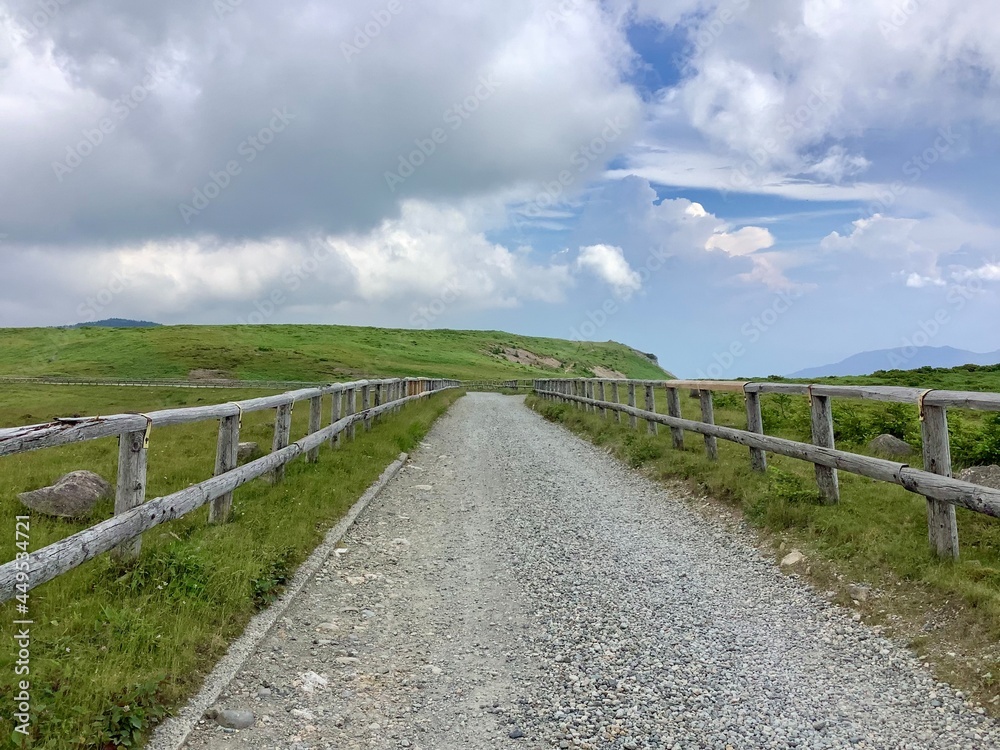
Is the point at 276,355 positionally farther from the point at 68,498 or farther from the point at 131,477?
the point at 131,477

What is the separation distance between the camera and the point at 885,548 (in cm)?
626

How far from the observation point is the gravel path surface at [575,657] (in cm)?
392

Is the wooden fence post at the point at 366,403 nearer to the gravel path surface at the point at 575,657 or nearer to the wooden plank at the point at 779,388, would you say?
the gravel path surface at the point at 575,657

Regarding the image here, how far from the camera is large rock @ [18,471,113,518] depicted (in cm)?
715

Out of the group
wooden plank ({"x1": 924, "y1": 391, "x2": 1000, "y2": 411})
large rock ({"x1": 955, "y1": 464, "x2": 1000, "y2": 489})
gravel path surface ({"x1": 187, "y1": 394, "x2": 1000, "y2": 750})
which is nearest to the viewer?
gravel path surface ({"x1": 187, "y1": 394, "x2": 1000, "y2": 750})

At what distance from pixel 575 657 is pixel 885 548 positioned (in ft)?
11.0

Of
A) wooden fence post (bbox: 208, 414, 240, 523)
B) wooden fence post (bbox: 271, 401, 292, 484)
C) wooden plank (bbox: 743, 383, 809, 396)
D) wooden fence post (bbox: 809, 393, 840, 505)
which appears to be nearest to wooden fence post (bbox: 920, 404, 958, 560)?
wooden fence post (bbox: 809, 393, 840, 505)

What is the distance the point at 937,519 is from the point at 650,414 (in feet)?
28.2

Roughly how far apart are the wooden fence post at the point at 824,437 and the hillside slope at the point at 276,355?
2413 inches

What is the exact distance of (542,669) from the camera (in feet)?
15.5

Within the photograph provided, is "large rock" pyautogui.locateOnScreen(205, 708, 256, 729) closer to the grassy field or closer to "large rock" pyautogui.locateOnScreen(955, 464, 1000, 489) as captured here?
the grassy field

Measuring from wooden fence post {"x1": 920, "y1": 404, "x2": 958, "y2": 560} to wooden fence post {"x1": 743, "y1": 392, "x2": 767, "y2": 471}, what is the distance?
11.6 feet

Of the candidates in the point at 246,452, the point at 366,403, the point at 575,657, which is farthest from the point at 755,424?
the point at 366,403

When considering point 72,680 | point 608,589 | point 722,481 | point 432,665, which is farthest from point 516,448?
point 72,680
